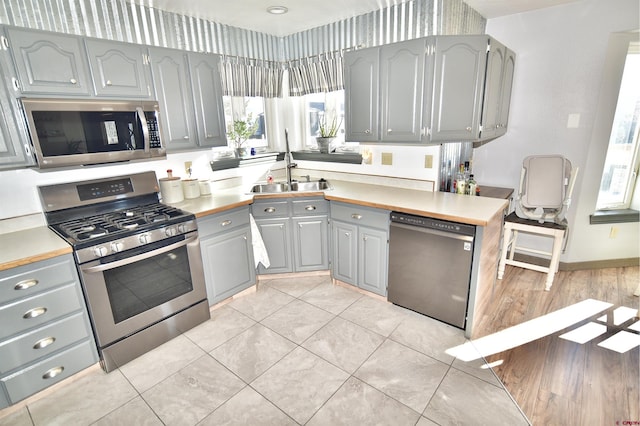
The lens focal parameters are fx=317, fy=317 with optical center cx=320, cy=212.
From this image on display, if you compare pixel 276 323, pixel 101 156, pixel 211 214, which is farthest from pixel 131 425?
pixel 101 156

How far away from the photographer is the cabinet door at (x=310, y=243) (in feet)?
10.3

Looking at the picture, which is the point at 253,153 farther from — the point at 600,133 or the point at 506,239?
the point at 600,133

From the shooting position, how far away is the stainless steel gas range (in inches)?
79.6

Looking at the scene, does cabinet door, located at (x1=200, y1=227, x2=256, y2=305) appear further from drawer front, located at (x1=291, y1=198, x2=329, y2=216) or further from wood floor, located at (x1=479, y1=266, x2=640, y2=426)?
wood floor, located at (x1=479, y1=266, x2=640, y2=426)

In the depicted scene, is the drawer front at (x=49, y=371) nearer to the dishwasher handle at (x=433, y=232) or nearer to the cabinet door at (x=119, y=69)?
the cabinet door at (x=119, y=69)

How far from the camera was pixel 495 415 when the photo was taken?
5.77ft

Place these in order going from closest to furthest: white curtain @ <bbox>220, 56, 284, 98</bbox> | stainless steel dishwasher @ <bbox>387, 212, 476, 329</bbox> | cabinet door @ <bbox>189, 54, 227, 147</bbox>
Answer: stainless steel dishwasher @ <bbox>387, 212, 476, 329</bbox>
cabinet door @ <bbox>189, 54, 227, 147</bbox>
white curtain @ <bbox>220, 56, 284, 98</bbox>

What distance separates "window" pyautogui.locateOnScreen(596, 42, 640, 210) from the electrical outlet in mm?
2160

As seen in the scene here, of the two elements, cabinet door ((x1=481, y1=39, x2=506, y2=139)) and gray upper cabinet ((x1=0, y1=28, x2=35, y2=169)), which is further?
cabinet door ((x1=481, y1=39, x2=506, y2=139))

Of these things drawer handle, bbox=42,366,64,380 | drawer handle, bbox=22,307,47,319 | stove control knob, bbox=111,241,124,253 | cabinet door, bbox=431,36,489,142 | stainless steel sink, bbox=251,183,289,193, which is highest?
cabinet door, bbox=431,36,489,142

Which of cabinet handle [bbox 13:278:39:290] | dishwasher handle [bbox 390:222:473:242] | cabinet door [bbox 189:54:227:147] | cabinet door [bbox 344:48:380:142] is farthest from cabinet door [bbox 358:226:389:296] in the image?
cabinet handle [bbox 13:278:39:290]

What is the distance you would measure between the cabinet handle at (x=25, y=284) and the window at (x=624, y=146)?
15.7ft

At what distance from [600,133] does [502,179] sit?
920mm

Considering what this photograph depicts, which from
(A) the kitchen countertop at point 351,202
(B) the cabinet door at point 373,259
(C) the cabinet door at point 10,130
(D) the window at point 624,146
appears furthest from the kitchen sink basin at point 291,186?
(D) the window at point 624,146
